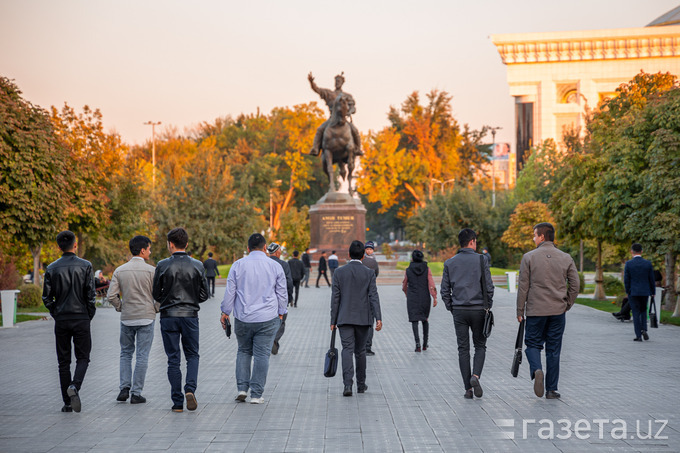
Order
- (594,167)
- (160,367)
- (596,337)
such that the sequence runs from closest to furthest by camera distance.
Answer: (160,367) < (596,337) < (594,167)

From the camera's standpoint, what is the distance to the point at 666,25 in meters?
87.1

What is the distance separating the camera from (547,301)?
906 centimetres

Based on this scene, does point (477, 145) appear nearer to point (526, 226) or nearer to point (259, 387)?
point (526, 226)

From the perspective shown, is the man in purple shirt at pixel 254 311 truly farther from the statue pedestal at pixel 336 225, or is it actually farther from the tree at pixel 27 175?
the statue pedestal at pixel 336 225

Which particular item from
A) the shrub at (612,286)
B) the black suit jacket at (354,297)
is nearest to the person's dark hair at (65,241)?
the black suit jacket at (354,297)

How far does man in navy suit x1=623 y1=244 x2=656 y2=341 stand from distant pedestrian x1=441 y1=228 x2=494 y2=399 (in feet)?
21.2

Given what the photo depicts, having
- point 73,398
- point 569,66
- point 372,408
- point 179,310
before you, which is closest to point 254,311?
point 179,310

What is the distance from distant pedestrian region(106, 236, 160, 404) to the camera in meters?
8.89

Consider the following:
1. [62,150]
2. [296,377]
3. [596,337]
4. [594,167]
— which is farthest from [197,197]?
[296,377]

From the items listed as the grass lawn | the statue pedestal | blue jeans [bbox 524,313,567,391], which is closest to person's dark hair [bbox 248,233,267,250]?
blue jeans [bbox 524,313,567,391]

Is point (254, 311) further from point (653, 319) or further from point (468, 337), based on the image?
point (653, 319)

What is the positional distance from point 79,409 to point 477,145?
82157 millimetres

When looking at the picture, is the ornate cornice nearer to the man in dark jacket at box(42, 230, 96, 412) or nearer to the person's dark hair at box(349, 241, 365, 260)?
the person's dark hair at box(349, 241, 365, 260)

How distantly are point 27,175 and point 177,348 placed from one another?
1472cm
